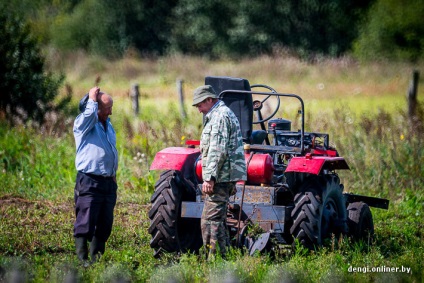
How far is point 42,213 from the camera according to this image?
376 inches

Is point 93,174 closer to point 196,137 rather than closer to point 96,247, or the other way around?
point 96,247

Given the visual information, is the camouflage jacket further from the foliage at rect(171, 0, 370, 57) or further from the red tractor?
the foliage at rect(171, 0, 370, 57)

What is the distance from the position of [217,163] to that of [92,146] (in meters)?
1.25

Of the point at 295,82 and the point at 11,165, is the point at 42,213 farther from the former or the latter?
the point at 295,82

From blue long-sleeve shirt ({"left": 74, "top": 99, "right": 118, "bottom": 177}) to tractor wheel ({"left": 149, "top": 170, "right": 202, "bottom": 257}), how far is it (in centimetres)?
57

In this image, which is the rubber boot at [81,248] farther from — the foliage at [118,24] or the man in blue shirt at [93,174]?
the foliage at [118,24]

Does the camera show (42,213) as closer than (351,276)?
No

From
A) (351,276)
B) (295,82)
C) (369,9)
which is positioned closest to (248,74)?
(295,82)

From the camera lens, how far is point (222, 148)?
6.89 metres

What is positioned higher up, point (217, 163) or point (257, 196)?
point (217, 163)

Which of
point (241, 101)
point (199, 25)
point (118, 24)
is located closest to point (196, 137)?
point (241, 101)

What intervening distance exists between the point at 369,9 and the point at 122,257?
87.8 ft

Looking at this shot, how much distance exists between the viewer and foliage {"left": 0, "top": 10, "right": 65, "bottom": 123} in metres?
16.8

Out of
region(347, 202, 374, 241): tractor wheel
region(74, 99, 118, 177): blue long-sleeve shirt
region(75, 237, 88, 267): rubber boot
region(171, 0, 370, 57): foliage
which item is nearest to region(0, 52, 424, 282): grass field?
region(75, 237, 88, 267): rubber boot
